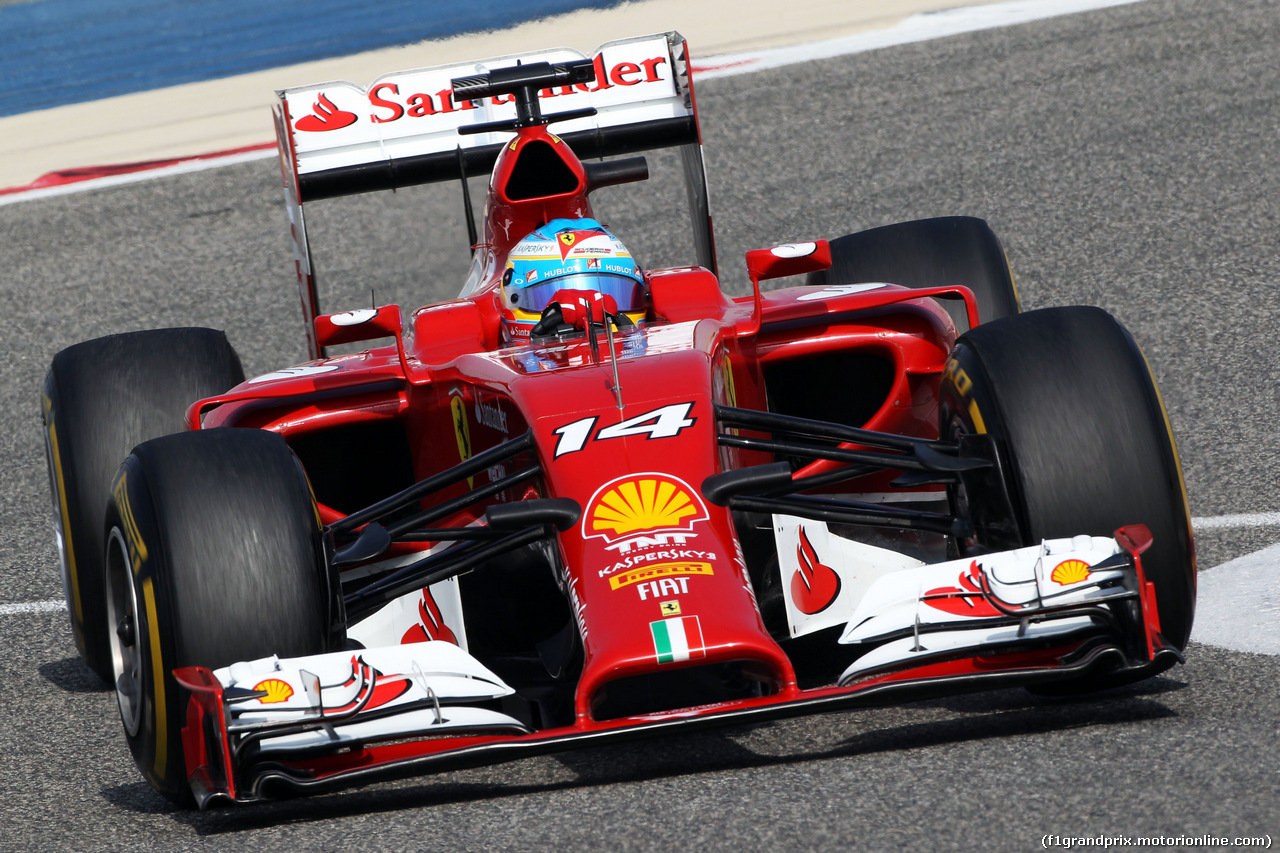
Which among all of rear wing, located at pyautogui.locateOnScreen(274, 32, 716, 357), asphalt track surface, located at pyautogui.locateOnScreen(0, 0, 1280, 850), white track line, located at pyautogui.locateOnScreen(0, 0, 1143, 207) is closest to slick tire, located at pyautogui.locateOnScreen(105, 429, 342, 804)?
asphalt track surface, located at pyautogui.locateOnScreen(0, 0, 1280, 850)

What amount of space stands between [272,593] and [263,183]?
966cm

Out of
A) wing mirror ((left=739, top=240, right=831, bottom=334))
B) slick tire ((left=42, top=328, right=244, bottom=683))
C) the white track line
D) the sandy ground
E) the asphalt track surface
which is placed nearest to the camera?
the asphalt track surface

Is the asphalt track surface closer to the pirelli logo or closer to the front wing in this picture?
the front wing

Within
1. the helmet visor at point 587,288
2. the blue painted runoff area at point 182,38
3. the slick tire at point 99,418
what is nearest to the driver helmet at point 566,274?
the helmet visor at point 587,288

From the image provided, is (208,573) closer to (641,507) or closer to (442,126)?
(641,507)

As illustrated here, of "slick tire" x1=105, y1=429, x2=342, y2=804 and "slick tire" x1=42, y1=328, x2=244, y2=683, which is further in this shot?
"slick tire" x1=42, y1=328, x2=244, y2=683

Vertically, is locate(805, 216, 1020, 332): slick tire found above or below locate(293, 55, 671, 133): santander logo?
below

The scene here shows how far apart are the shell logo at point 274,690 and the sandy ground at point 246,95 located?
31.1 feet

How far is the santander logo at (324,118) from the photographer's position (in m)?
6.85

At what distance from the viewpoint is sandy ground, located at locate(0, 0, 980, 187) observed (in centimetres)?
1433

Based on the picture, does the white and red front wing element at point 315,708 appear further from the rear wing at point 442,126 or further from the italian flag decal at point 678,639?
the rear wing at point 442,126

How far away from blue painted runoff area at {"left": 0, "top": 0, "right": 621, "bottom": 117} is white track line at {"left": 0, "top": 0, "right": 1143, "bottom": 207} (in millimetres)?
2365

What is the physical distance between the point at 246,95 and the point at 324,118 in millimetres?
10070

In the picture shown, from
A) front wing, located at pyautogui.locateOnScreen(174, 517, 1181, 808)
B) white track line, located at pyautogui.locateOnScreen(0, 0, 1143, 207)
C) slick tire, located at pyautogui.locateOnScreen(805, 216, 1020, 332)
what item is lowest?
front wing, located at pyautogui.locateOnScreen(174, 517, 1181, 808)
